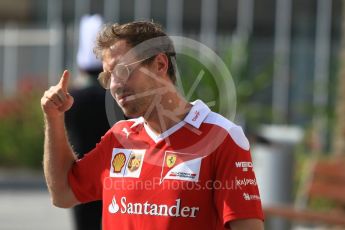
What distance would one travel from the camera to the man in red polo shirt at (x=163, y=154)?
135 inches

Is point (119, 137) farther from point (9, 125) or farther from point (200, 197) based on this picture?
point (9, 125)

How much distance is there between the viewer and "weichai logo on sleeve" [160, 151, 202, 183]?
3457 millimetres

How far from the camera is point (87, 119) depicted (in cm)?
641

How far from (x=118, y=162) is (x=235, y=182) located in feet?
1.56

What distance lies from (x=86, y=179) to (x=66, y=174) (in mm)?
80

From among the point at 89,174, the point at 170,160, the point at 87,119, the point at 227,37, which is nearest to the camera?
the point at 170,160

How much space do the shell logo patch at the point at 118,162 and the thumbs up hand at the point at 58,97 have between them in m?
0.27

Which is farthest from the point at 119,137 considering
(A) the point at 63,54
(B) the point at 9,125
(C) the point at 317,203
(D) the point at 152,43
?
(A) the point at 63,54

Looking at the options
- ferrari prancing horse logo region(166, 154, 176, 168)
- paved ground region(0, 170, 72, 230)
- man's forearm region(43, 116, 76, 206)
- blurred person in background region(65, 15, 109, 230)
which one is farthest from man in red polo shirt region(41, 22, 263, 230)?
paved ground region(0, 170, 72, 230)

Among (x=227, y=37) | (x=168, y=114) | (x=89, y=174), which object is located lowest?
(x=227, y=37)

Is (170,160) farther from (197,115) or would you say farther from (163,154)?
(197,115)

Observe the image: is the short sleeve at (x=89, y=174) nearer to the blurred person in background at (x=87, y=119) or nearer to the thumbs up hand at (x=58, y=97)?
the thumbs up hand at (x=58, y=97)

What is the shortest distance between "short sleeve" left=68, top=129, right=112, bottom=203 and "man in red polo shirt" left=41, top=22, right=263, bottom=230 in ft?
0.31

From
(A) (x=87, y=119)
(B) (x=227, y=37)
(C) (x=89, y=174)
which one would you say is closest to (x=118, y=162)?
(C) (x=89, y=174)
